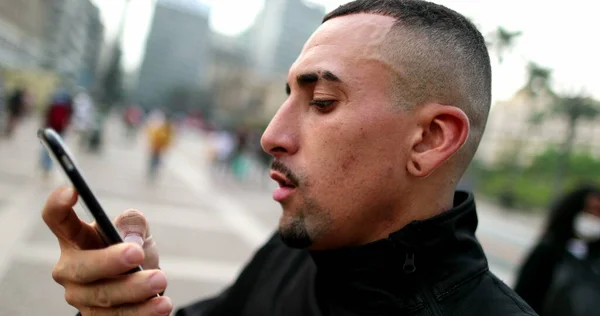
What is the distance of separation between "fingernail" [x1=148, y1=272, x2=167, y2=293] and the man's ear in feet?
2.34

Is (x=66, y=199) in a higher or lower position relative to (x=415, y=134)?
higher

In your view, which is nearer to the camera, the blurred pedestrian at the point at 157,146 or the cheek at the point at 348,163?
the cheek at the point at 348,163

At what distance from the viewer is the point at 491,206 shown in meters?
23.0

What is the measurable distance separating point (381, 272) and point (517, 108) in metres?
29.9

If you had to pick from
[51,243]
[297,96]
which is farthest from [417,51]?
[51,243]

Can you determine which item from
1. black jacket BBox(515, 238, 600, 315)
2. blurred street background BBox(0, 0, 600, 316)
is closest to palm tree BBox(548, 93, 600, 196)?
blurred street background BBox(0, 0, 600, 316)

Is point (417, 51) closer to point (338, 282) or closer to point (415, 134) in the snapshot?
point (415, 134)

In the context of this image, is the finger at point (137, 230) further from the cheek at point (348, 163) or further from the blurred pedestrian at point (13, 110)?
the blurred pedestrian at point (13, 110)

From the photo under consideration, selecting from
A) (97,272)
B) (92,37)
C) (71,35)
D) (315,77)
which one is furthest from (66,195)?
(92,37)

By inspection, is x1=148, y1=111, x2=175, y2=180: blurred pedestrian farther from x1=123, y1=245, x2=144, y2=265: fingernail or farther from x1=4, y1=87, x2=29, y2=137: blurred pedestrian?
x1=123, y1=245, x2=144, y2=265: fingernail

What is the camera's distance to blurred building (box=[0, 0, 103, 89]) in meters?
35.7

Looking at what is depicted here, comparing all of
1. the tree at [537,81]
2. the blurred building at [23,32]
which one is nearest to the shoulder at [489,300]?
the tree at [537,81]

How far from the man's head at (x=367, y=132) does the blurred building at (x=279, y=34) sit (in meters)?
107

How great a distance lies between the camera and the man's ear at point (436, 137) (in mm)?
1280
